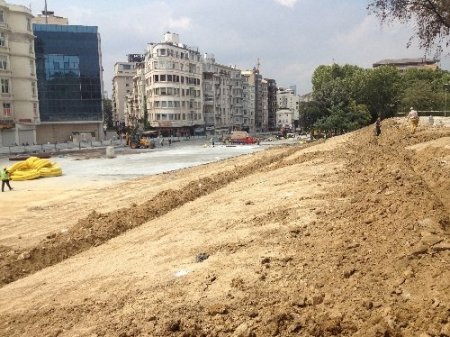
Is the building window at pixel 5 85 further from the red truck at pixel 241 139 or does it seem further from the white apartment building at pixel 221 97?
the white apartment building at pixel 221 97

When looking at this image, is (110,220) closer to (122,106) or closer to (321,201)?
(321,201)

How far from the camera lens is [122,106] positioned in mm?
130875

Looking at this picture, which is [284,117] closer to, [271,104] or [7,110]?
[271,104]

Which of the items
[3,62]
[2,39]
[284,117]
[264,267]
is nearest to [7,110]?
[3,62]

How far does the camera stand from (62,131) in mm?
71938

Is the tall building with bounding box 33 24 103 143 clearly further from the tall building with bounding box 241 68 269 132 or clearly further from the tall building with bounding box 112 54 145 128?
the tall building with bounding box 241 68 269 132

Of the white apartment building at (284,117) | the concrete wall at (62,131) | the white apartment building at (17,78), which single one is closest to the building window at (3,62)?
the white apartment building at (17,78)

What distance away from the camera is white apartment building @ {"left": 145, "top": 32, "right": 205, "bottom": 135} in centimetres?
8412

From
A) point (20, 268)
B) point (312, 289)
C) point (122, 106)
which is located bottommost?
point (20, 268)

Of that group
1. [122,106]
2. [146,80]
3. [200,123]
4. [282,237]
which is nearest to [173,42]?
[146,80]

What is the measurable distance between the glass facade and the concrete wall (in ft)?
3.99

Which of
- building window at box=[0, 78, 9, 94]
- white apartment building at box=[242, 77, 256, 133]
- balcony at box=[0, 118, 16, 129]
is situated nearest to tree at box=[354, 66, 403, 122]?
balcony at box=[0, 118, 16, 129]

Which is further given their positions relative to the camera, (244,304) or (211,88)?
(211,88)

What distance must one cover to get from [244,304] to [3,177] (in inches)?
850
